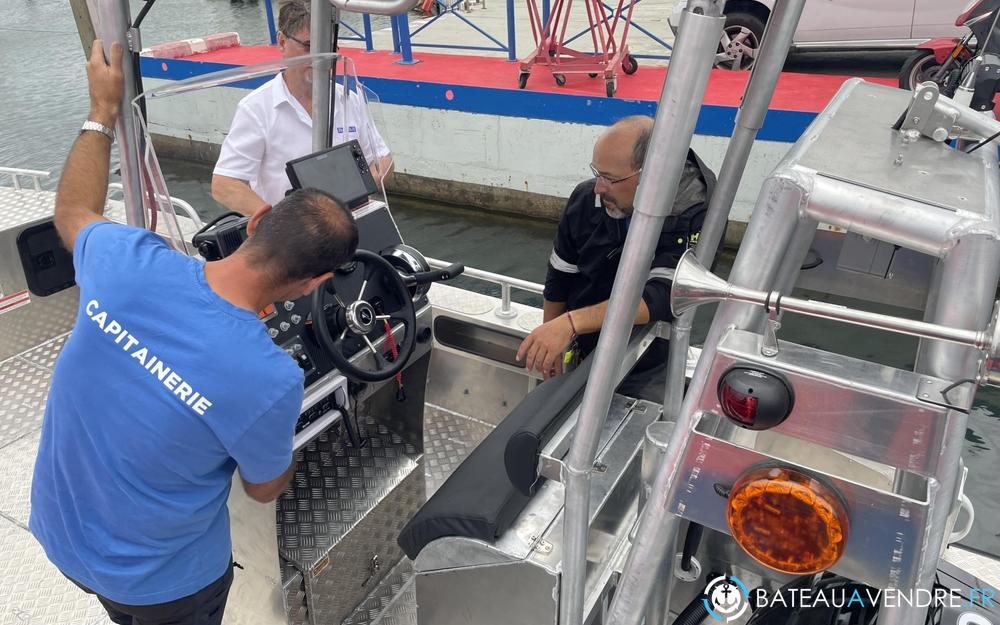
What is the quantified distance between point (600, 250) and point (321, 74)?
4.05 feet

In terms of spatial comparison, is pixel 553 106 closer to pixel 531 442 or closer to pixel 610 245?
pixel 610 245

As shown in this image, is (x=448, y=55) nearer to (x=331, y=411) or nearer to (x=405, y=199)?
(x=405, y=199)

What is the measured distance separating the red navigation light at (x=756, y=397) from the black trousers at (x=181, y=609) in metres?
1.50

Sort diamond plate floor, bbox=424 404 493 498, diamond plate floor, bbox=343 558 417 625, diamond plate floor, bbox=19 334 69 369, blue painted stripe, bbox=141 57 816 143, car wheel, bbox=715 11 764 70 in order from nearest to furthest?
diamond plate floor, bbox=343 558 417 625 < diamond plate floor, bbox=424 404 493 498 < diamond plate floor, bbox=19 334 69 369 < blue painted stripe, bbox=141 57 816 143 < car wheel, bbox=715 11 764 70

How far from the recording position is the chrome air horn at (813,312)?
90 cm

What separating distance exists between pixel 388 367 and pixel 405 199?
760 centimetres

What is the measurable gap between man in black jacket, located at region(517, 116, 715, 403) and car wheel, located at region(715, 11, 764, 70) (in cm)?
651

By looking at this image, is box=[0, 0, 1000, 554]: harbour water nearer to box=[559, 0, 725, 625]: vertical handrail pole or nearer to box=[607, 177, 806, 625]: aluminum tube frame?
box=[559, 0, 725, 625]: vertical handrail pole

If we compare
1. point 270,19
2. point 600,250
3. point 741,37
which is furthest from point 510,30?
point 600,250

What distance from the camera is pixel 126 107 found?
2018mm

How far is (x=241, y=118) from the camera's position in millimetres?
2881

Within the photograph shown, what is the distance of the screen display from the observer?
2.46 meters

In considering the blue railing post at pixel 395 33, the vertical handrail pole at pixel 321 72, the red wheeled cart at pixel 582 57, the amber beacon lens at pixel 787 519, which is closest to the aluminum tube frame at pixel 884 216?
the amber beacon lens at pixel 787 519

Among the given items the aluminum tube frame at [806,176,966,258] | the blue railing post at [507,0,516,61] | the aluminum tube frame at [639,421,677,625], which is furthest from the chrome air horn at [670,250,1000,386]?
the blue railing post at [507,0,516,61]
